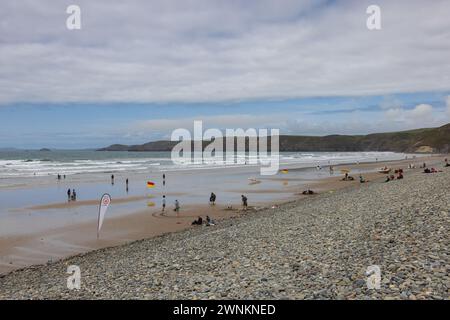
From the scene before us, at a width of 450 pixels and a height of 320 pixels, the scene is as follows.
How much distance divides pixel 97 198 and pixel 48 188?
1121cm

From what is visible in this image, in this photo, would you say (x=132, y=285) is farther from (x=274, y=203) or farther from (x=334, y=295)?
(x=274, y=203)

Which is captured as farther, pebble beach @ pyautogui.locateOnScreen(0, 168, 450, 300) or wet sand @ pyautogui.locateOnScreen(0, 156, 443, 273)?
wet sand @ pyautogui.locateOnScreen(0, 156, 443, 273)

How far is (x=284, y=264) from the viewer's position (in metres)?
10.5

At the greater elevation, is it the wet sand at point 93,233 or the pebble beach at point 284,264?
the pebble beach at point 284,264

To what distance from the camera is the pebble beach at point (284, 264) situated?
830cm

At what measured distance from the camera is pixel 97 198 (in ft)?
116

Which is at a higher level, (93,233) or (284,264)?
(284,264)

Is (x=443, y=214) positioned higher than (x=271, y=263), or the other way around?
(x=443, y=214)

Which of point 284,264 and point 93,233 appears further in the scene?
point 93,233

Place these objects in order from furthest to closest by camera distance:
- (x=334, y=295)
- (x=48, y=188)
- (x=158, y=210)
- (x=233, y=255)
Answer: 1. (x=48, y=188)
2. (x=158, y=210)
3. (x=233, y=255)
4. (x=334, y=295)

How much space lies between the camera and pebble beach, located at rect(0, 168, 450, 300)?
27.2 ft

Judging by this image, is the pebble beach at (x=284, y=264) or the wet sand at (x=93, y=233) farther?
the wet sand at (x=93, y=233)
